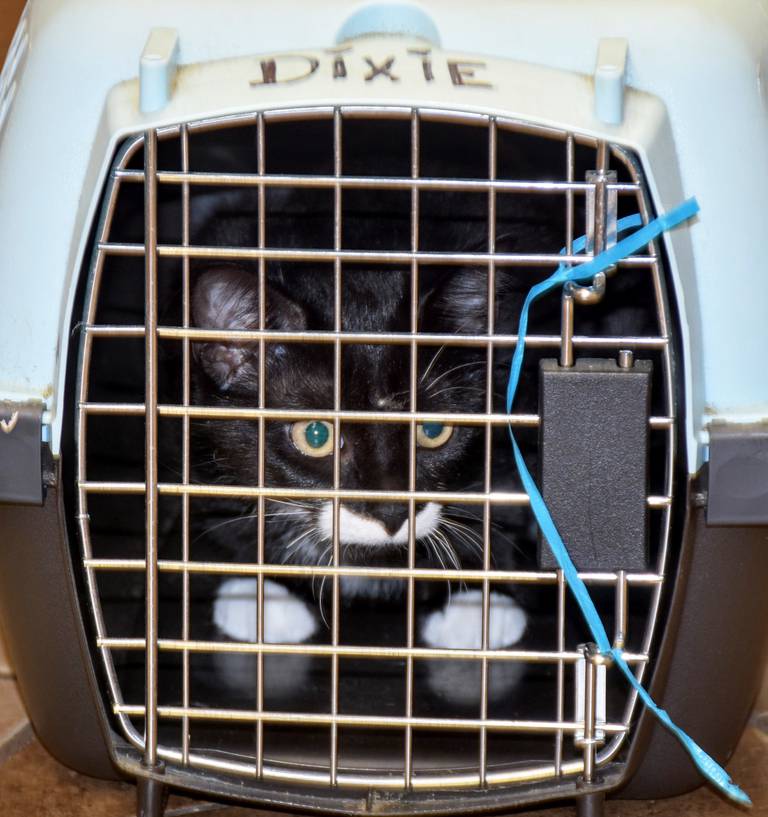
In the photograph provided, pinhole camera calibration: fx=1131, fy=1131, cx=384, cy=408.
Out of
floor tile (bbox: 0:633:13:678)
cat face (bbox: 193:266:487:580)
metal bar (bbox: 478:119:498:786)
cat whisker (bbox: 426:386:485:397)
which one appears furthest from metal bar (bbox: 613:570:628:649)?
floor tile (bbox: 0:633:13:678)

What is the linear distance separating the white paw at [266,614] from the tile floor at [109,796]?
26 cm

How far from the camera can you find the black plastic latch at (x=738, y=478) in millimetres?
1003

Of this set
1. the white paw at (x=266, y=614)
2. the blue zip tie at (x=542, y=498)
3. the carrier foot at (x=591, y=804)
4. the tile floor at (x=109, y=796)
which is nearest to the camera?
the blue zip tie at (x=542, y=498)

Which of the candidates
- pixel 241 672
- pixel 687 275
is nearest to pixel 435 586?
pixel 241 672

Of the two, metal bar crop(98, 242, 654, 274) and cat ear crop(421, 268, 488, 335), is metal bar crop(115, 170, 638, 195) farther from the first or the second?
cat ear crop(421, 268, 488, 335)

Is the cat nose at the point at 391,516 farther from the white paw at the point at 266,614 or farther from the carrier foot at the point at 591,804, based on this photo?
the carrier foot at the point at 591,804

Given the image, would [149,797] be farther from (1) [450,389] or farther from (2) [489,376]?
(1) [450,389]

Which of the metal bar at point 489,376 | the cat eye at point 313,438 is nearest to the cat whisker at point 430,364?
the cat eye at point 313,438

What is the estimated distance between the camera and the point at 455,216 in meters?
1.53

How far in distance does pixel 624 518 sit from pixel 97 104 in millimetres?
602

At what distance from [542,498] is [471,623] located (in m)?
0.46

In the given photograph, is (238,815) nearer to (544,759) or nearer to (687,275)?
(544,759)

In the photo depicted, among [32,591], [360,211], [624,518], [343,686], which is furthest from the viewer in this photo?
[360,211]

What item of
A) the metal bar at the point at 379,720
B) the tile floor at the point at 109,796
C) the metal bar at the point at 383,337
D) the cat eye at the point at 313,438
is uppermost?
the metal bar at the point at 383,337
